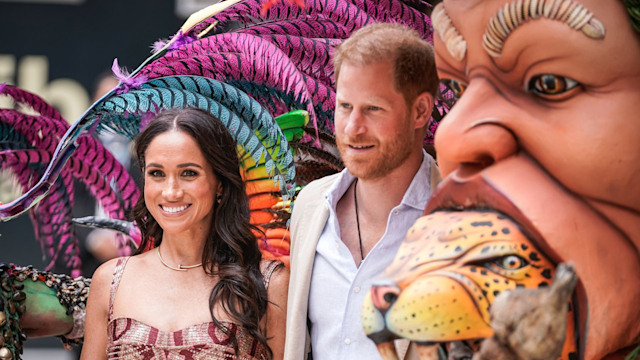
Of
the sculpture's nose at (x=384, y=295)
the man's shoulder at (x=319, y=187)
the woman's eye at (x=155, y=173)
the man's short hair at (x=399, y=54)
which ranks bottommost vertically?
the sculpture's nose at (x=384, y=295)

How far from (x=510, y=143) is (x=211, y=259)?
114 cm

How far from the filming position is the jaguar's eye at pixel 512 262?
1.04 m

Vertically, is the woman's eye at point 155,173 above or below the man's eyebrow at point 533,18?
above

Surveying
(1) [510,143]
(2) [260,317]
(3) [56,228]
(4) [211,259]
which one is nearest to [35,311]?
(3) [56,228]

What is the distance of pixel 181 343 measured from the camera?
191 centimetres

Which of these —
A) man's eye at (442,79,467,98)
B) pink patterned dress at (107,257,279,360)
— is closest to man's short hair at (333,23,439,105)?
man's eye at (442,79,467,98)

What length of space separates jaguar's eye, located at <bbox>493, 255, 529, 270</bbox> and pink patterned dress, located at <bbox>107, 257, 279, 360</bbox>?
1.03 metres

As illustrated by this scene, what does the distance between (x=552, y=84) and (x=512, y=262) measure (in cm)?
26

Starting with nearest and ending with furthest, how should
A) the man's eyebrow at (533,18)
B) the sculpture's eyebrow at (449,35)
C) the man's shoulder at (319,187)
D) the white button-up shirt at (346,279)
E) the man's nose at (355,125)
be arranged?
the man's eyebrow at (533,18) → the sculpture's eyebrow at (449,35) → the man's nose at (355,125) → the white button-up shirt at (346,279) → the man's shoulder at (319,187)

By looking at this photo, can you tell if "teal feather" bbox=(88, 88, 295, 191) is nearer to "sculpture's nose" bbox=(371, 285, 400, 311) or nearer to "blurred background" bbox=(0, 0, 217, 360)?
"sculpture's nose" bbox=(371, 285, 400, 311)

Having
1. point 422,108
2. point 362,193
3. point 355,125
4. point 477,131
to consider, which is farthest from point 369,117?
point 477,131

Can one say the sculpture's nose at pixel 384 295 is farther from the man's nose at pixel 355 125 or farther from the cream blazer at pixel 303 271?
the cream blazer at pixel 303 271

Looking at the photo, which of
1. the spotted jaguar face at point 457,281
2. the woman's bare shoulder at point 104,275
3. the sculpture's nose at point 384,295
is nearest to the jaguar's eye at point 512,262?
the spotted jaguar face at point 457,281

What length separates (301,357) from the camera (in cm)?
178
